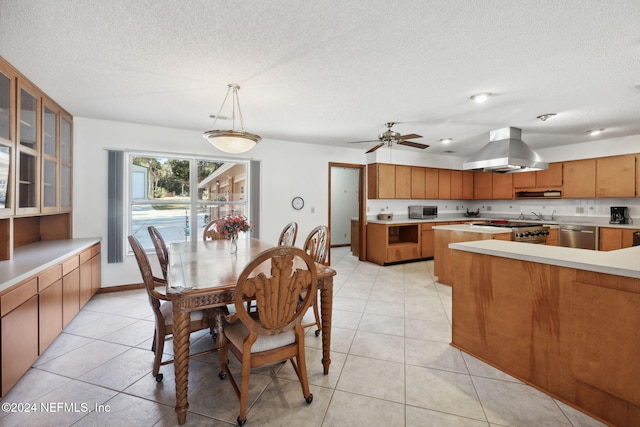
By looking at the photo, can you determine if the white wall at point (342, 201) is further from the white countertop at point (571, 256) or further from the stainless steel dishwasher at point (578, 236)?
the white countertop at point (571, 256)

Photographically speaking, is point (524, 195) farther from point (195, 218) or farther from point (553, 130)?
point (195, 218)

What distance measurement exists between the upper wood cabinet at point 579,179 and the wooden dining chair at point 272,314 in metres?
6.02

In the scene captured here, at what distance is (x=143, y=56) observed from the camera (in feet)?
7.18

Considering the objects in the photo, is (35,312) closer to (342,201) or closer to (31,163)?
(31,163)

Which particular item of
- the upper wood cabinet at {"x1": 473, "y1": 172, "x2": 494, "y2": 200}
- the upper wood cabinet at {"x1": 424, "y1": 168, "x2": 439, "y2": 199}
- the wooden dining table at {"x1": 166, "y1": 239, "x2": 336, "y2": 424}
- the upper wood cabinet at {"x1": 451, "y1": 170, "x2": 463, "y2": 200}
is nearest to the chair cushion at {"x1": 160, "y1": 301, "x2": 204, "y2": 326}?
the wooden dining table at {"x1": 166, "y1": 239, "x2": 336, "y2": 424}

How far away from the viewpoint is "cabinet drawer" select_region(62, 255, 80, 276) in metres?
2.69

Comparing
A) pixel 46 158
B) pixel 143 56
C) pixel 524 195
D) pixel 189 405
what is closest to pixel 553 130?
pixel 524 195

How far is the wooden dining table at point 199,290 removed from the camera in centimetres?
160

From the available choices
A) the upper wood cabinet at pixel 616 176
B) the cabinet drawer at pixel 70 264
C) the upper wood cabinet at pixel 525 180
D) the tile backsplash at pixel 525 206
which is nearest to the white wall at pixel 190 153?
the cabinet drawer at pixel 70 264

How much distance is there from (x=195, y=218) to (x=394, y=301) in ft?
10.5

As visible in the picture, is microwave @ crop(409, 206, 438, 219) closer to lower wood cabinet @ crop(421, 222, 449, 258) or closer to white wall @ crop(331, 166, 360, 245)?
lower wood cabinet @ crop(421, 222, 449, 258)

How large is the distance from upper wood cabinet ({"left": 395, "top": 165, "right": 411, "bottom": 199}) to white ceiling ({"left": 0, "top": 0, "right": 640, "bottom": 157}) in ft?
8.06

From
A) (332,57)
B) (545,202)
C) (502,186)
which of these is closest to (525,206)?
(545,202)

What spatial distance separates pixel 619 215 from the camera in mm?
4891
